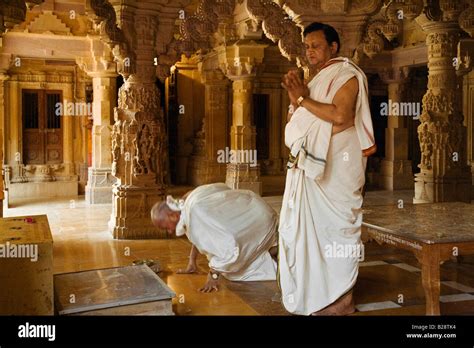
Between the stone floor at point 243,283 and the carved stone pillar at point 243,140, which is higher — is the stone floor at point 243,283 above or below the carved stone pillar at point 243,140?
below

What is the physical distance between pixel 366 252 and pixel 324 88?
3326mm

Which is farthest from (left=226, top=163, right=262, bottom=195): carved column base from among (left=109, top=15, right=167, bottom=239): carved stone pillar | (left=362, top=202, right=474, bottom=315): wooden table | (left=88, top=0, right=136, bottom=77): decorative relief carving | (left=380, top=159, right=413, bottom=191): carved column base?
(left=362, top=202, right=474, bottom=315): wooden table

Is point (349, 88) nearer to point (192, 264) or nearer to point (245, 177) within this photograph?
point (192, 264)

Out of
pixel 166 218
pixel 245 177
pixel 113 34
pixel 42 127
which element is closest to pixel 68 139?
pixel 42 127

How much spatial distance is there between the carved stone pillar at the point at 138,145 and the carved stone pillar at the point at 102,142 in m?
4.64

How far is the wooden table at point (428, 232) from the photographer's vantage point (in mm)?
4145

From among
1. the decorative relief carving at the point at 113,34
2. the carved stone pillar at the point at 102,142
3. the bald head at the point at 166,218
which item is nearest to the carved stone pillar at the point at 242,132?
the carved stone pillar at the point at 102,142

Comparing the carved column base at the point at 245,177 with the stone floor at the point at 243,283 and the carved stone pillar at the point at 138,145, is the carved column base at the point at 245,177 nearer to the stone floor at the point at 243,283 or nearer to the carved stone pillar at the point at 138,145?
the stone floor at the point at 243,283

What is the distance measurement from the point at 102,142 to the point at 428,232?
9.83 meters

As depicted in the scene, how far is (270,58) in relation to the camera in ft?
52.6

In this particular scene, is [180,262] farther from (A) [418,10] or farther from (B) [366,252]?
(A) [418,10]

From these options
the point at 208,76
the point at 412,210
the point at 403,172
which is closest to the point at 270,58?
the point at 208,76

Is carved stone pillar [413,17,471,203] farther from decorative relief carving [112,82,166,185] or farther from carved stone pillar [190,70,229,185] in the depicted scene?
carved stone pillar [190,70,229,185]

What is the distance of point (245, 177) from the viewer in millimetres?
13758
